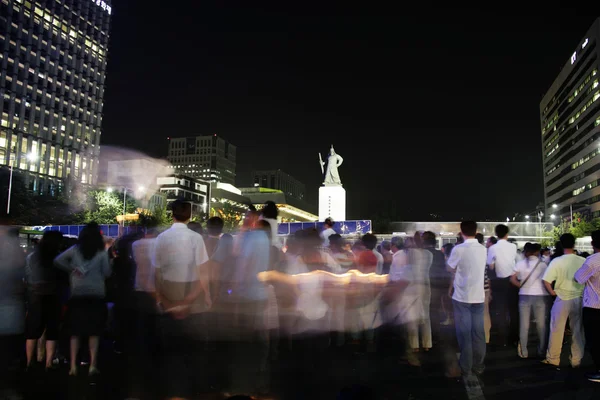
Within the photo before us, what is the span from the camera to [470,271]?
5352 mm

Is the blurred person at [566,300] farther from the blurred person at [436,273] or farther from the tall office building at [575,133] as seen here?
the tall office building at [575,133]

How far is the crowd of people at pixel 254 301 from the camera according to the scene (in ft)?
16.0

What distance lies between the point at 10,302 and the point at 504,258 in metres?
7.08

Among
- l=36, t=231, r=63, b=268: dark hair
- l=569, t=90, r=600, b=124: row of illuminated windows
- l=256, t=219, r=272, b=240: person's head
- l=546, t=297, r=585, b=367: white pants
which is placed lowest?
l=546, t=297, r=585, b=367: white pants

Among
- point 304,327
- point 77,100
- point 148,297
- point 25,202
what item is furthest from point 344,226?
point 77,100

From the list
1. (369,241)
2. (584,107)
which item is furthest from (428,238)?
(584,107)

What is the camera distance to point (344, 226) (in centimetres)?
2808

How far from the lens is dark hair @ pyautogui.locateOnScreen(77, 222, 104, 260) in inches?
210

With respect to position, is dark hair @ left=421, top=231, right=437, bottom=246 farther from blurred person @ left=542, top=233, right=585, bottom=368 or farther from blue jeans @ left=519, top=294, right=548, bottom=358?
blurred person @ left=542, top=233, right=585, bottom=368

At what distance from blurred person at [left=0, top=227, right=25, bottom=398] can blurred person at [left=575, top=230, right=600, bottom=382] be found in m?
7.01

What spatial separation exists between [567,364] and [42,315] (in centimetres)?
738

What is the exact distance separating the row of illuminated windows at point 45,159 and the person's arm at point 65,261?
255 ft

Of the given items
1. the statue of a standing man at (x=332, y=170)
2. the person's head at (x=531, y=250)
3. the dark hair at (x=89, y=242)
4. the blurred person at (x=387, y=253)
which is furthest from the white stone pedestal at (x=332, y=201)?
the dark hair at (x=89, y=242)

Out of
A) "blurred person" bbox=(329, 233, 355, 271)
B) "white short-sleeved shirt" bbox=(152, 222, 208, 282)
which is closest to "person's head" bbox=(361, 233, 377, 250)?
"blurred person" bbox=(329, 233, 355, 271)
